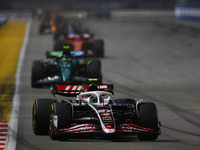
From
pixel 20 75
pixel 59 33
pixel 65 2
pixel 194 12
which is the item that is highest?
pixel 65 2

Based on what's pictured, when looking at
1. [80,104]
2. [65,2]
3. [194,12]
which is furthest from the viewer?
[65,2]

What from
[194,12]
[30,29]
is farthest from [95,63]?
[194,12]

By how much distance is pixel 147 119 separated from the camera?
33.1 feet

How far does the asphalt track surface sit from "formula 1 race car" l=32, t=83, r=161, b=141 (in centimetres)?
23

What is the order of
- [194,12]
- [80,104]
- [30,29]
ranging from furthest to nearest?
[194,12], [30,29], [80,104]

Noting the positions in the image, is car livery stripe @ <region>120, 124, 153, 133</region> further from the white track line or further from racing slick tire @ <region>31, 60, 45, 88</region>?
racing slick tire @ <region>31, 60, 45, 88</region>

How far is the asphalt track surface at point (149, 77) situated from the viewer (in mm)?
10094

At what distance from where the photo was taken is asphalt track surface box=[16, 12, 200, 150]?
10094 millimetres

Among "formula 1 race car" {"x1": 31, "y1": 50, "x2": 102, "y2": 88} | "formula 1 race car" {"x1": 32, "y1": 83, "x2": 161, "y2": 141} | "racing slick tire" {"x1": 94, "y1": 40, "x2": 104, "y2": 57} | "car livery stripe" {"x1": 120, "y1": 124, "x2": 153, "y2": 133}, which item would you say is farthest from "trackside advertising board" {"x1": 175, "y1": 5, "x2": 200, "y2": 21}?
"car livery stripe" {"x1": 120, "y1": 124, "x2": 153, "y2": 133}

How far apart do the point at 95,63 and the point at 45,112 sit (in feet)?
27.2

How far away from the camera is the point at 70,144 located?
32.1ft

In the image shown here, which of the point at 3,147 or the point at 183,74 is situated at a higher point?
the point at 183,74

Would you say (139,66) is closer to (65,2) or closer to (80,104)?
(80,104)

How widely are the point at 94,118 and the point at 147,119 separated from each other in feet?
3.31
